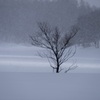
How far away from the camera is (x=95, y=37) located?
38.2 metres

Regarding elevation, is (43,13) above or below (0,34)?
above

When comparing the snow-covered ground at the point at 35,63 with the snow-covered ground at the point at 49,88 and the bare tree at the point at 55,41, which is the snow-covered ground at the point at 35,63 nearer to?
the bare tree at the point at 55,41

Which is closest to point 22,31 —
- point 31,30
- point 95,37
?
point 31,30

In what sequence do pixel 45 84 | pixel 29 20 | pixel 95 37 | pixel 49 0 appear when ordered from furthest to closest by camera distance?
pixel 49 0 → pixel 29 20 → pixel 95 37 → pixel 45 84

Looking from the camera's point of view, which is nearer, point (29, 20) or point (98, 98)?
point (98, 98)

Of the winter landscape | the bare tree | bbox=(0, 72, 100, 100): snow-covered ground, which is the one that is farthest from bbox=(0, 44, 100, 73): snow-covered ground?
bbox=(0, 72, 100, 100): snow-covered ground

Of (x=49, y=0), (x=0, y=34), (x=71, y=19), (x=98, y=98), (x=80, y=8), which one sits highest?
(x=49, y=0)

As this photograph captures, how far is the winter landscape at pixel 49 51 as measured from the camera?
5.80m

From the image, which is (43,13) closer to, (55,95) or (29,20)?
(29,20)

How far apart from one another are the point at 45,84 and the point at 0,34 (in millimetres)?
53503

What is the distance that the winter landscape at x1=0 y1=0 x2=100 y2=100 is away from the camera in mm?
5797

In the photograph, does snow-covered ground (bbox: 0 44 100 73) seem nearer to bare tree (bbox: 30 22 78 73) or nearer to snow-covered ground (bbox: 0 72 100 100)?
bare tree (bbox: 30 22 78 73)

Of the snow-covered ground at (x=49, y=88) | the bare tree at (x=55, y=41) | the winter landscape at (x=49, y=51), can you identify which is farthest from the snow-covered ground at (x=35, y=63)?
the snow-covered ground at (x=49, y=88)

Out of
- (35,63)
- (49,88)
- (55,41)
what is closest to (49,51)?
(35,63)
